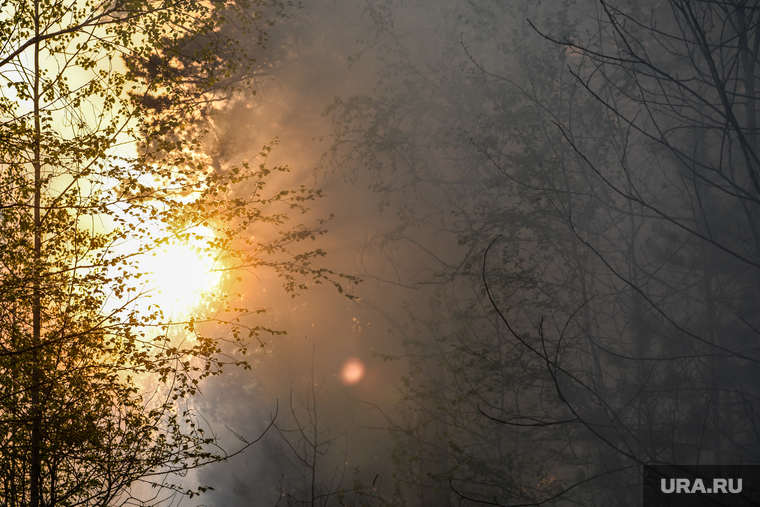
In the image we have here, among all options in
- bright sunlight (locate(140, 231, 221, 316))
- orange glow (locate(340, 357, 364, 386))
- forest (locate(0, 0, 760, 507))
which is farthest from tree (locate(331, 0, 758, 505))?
bright sunlight (locate(140, 231, 221, 316))

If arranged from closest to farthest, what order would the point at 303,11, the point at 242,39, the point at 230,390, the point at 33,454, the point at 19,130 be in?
1. the point at 19,130
2. the point at 33,454
3. the point at 303,11
4. the point at 242,39
5. the point at 230,390

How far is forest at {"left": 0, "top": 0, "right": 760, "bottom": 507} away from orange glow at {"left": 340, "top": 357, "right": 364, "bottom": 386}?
6 cm

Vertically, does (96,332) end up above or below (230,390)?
below

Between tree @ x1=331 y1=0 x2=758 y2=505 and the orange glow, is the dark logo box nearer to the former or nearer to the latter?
tree @ x1=331 y1=0 x2=758 y2=505

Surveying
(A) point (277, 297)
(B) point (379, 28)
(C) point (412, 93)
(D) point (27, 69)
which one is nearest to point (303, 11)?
(B) point (379, 28)

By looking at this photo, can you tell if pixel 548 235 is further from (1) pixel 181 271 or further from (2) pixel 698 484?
(1) pixel 181 271

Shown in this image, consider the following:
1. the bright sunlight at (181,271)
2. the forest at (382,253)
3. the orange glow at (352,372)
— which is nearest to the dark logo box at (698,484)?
the forest at (382,253)

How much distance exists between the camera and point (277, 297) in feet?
35.6

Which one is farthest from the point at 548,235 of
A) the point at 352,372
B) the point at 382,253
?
the point at 352,372

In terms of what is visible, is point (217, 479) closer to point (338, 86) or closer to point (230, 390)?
point (230, 390)

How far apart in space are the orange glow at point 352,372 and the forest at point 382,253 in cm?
6

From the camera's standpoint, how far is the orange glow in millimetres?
9680

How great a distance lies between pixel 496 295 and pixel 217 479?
27.6 feet

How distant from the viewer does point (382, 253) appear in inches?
371
